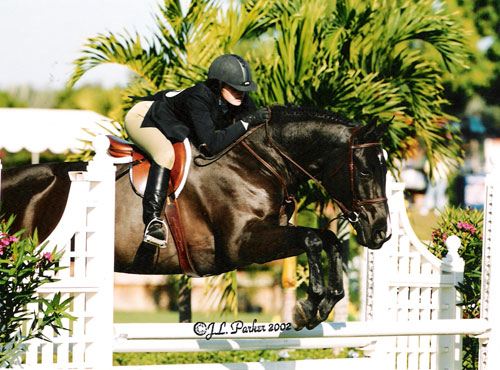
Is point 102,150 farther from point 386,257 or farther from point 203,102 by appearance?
point 386,257

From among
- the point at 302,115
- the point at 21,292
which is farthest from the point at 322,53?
the point at 21,292

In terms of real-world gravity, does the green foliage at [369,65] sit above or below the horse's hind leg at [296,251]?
above

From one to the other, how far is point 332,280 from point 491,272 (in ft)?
4.36

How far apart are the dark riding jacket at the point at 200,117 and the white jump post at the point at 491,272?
5.18ft

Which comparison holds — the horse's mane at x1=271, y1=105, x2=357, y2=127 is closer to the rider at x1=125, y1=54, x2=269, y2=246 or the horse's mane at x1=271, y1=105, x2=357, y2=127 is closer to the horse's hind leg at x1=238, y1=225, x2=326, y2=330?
the rider at x1=125, y1=54, x2=269, y2=246

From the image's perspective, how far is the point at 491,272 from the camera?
6586 mm

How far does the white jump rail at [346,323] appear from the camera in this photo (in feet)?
17.0

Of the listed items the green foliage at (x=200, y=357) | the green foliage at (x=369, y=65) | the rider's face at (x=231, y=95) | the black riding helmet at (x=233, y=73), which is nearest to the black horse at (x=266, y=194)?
the rider's face at (x=231, y=95)

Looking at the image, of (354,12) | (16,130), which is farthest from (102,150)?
(16,130)

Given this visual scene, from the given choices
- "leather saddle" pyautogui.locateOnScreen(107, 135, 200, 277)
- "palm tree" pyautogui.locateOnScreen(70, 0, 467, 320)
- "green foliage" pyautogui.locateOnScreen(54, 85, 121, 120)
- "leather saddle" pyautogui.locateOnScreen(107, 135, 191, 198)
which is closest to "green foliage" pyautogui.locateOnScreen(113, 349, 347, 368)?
"palm tree" pyautogui.locateOnScreen(70, 0, 467, 320)

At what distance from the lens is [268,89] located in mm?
9922

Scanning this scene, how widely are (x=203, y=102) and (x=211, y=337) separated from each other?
52.1 inches

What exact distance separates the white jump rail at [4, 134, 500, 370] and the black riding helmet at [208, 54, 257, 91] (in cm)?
96

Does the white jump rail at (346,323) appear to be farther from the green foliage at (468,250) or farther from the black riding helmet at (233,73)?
the black riding helmet at (233,73)
